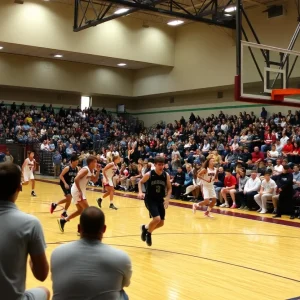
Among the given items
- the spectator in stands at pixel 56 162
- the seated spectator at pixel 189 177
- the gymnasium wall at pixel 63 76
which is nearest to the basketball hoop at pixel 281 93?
the seated spectator at pixel 189 177

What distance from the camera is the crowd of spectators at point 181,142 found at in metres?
17.3

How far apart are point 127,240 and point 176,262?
2.07 m

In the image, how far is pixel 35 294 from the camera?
9.82 ft

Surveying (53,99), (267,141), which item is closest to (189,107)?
(53,99)

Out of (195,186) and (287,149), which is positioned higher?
(287,149)

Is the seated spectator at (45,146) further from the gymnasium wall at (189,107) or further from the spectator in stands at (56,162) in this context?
the gymnasium wall at (189,107)

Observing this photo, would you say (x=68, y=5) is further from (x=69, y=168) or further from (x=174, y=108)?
(x=69, y=168)

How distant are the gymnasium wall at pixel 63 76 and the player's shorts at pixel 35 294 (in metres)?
28.4

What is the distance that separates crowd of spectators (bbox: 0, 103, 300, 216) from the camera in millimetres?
17266

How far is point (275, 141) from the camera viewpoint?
765 inches

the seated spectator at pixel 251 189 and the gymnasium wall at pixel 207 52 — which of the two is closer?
the seated spectator at pixel 251 189

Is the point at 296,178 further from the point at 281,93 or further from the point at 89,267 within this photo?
the point at 89,267

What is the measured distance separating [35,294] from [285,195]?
39.4 feet

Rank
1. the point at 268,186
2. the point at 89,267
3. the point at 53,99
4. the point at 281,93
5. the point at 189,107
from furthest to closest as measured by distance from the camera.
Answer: the point at 53,99, the point at 189,107, the point at 268,186, the point at 281,93, the point at 89,267
